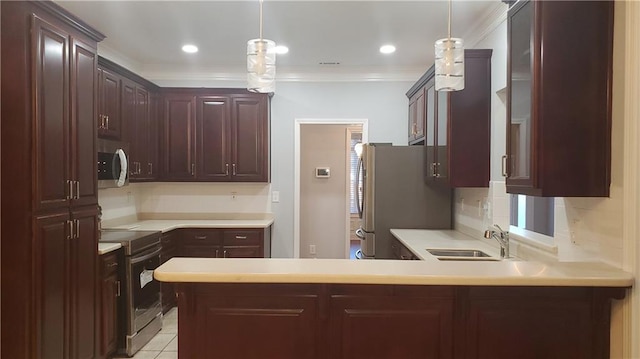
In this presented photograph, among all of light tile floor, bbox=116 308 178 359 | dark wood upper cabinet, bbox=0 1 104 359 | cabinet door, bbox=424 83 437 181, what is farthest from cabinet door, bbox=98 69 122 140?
cabinet door, bbox=424 83 437 181

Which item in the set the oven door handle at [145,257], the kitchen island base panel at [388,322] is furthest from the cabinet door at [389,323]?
the oven door handle at [145,257]

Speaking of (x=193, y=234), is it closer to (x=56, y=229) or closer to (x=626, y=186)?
(x=56, y=229)

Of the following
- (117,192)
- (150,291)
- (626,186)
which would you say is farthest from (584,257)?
(117,192)

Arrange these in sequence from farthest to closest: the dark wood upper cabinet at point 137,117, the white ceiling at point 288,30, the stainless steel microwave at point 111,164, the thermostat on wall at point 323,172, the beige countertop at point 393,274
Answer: the thermostat on wall at point 323,172
the dark wood upper cabinet at point 137,117
the stainless steel microwave at point 111,164
the white ceiling at point 288,30
the beige countertop at point 393,274

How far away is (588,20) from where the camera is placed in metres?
1.70

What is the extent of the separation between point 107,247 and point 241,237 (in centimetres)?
145

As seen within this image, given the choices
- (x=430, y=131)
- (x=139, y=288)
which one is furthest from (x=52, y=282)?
(x=430, y=131)

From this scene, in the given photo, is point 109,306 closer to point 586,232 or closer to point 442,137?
point 442,137

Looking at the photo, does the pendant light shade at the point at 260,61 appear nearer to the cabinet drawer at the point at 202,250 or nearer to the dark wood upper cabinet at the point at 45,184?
the dark wood upper cabinet at the point at 45,184

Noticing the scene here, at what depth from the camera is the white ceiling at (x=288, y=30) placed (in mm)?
2904

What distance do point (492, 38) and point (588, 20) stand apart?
143cm

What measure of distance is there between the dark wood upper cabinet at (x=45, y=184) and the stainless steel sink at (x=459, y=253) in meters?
2.42

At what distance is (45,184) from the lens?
219 cm

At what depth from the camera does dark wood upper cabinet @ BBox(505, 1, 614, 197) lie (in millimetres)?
1696
